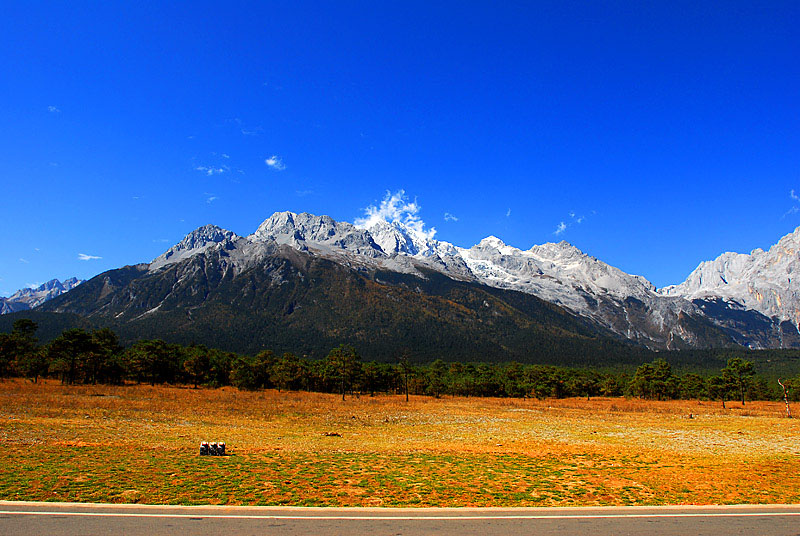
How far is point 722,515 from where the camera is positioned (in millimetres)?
14234

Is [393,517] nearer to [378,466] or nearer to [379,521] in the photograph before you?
[379,521]

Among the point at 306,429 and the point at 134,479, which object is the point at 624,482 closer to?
the point at 134,479

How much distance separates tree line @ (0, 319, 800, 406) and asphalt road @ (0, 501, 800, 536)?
7995 centimetres

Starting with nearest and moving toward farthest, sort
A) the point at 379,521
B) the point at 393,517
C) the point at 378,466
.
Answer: the point at 379,521
the point at 393,517
the point at 378,466

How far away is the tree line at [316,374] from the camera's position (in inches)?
3627

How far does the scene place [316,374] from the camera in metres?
120

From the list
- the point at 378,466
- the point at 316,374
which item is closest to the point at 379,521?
the point at 378,466

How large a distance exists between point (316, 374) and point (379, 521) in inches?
4377

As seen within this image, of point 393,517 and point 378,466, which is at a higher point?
point 393,517

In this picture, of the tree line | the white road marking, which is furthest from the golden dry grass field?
the tree line

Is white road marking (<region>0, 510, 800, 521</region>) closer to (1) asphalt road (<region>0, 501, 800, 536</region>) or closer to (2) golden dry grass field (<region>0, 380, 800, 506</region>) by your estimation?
(1) asphalt road (<region>0, 501, 800, 536</region>)

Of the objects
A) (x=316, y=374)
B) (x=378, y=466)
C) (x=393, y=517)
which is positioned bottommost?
(x=316, y=374)

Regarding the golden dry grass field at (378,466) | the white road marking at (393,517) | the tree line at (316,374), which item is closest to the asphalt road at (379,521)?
the white road marking at (393,517)

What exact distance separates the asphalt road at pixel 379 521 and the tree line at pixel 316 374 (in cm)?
7995
